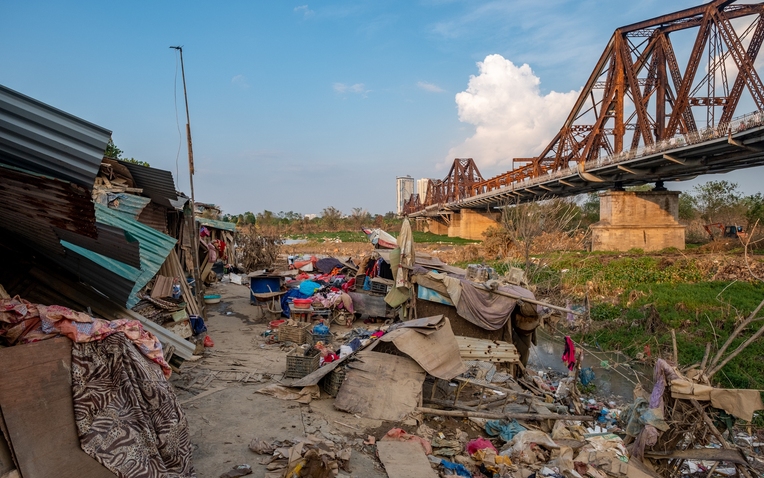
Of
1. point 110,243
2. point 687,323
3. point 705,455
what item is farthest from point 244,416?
point 687,323

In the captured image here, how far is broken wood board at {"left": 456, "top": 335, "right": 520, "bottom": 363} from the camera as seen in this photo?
8164mm

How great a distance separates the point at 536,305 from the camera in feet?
27.0

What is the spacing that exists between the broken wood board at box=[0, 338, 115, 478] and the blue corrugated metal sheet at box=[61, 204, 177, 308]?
2.70ft

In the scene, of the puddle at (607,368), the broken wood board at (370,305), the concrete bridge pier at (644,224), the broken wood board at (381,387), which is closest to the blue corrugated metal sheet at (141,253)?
the broken wood board at (381,387)

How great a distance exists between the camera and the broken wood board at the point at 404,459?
443 centimetres

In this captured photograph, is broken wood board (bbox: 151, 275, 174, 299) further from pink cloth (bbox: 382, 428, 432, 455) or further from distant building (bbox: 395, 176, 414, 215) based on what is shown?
distant building (bbox: 395, 176, 414, 215)

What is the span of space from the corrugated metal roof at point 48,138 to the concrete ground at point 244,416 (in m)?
3.05

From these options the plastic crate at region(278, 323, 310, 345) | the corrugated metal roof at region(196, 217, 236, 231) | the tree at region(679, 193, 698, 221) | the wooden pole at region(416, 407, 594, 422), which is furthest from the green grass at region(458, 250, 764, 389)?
the tree at region(679, 193, 698, 221)

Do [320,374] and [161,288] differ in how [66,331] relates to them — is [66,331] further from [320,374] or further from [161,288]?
[161,288]

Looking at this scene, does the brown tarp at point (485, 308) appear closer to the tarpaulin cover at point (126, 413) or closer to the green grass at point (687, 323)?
the green grass at point (687, 323)

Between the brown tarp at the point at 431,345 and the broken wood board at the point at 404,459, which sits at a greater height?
the brown tarp at the point at 431,345

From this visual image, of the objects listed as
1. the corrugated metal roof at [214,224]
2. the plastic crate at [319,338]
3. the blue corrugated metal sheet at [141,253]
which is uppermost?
the corrugated metal roof at [214,224]

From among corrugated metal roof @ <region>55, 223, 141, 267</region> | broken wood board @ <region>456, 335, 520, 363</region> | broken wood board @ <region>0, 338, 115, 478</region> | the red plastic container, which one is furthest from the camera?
the red plastic container

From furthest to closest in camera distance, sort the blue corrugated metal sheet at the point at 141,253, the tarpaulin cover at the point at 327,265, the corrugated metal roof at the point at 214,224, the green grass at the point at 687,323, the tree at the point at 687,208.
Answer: the tree at the point at 687,208, the corrugated metal roof at the point at 214,224, the tarpaulin cover at the point at 327,265, the green grass at the point at 687,323, the blue corrugated metal sheet at the point at 141,253
